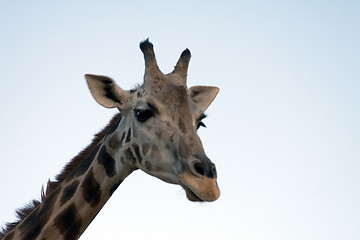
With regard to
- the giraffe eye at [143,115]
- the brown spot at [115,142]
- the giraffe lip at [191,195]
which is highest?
the giraffe eye at [143,115]

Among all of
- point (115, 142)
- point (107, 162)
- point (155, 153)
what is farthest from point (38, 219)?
point (155, 153)

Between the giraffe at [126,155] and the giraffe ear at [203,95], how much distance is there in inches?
23.2

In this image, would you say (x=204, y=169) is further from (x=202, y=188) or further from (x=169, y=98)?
(x=169, y=98)

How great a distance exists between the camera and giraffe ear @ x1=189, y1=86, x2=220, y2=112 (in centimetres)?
947

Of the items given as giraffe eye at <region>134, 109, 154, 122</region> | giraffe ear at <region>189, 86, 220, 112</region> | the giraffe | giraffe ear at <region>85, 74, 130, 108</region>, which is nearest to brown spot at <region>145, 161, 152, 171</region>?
the giraffe

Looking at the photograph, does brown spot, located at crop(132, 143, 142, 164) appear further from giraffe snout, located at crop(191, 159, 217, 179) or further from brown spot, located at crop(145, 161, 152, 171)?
giraffe snout, located at crop(191, 159, 217, 179)

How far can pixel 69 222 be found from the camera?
7.92 meters

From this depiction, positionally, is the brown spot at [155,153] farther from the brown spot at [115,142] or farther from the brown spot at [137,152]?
the brown spot at [115,142]

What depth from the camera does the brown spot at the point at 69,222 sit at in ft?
25.8

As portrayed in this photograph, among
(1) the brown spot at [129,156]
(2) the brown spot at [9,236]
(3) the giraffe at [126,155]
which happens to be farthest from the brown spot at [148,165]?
(2) the brown spot at [9,236]

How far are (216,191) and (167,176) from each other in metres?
0.93

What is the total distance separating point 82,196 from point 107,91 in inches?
59.8

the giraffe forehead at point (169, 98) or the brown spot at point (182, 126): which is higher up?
the giraffe forehead at point (169, 98)

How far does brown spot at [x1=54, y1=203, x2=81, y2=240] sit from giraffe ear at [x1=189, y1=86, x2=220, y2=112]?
265cm
